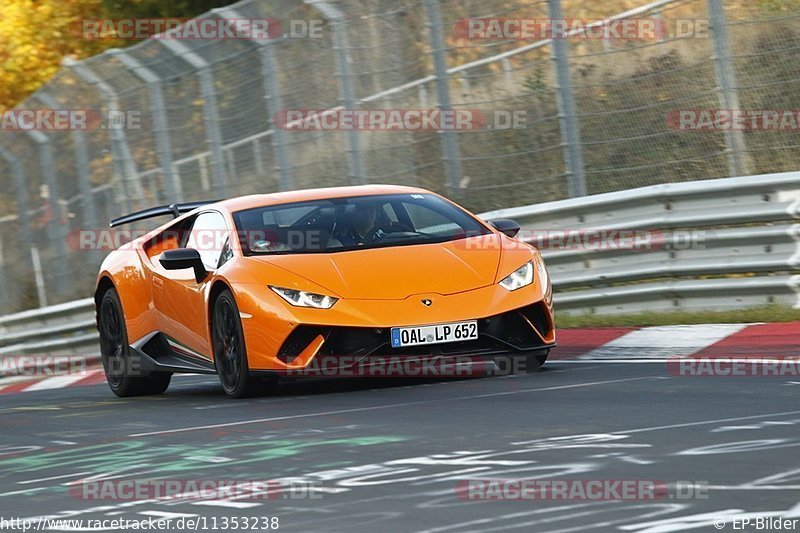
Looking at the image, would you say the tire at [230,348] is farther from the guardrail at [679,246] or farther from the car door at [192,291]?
the guardrail at [679,246]

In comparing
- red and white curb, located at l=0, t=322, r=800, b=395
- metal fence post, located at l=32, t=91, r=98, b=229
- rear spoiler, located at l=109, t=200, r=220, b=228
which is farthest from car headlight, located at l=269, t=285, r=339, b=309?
metal fence post, located at l=32, t=91, r=98, b=229

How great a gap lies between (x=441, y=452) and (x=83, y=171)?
14.9m

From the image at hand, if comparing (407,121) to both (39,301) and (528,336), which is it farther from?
(39,301)

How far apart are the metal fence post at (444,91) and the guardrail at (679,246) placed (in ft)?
2.77

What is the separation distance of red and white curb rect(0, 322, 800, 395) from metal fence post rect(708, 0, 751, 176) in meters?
1.54

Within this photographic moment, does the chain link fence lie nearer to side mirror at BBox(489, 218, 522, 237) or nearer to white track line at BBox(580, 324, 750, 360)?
white track line at BBox(580, 324, 750, 360)

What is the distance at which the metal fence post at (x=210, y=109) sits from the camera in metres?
17.9

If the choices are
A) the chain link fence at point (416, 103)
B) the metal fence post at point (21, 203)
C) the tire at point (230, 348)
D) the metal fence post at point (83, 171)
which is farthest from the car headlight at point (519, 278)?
the metal fence post at point (21, 203)

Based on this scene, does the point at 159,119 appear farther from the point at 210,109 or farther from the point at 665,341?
the point at 665,341

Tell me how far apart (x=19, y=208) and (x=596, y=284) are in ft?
39.7

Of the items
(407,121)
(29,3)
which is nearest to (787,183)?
(407,121)

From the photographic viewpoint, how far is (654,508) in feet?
17.4

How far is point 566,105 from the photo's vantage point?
13.6 metres

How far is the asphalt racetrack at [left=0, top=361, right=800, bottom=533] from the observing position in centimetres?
545
